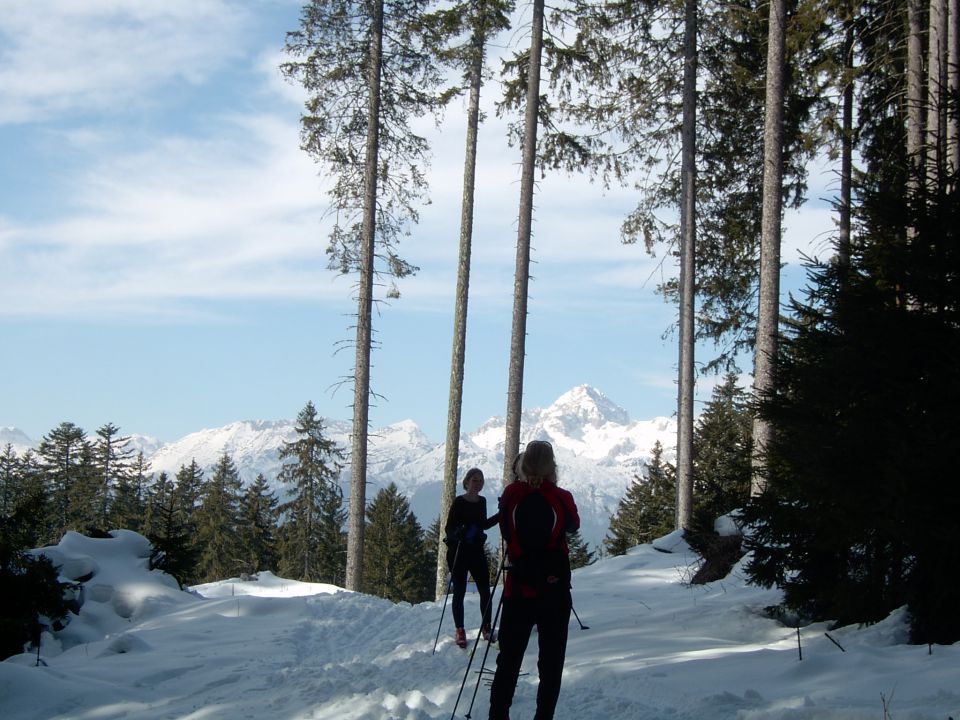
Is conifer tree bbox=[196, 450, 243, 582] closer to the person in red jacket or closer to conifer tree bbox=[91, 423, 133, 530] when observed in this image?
conifer tree bbox=[91, 423, 133, 530]

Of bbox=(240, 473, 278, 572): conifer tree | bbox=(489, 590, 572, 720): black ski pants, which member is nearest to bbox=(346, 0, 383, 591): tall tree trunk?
bbox=(489, 590, 572, 720): black ski pants

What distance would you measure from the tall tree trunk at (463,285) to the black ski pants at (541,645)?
13.0 meters

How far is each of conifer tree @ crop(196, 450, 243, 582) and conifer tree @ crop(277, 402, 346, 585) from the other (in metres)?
5.24

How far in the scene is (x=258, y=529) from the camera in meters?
Answer: 54.2

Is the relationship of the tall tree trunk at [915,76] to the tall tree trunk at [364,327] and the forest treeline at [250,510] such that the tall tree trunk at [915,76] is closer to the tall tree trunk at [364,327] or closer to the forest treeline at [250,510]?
the tall tree trunk at [364,327]

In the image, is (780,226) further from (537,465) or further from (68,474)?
(68,474)

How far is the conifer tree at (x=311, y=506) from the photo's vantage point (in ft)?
142

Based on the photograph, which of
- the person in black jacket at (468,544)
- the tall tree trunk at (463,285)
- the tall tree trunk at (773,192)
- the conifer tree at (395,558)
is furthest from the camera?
the conifer tree at (395,558)

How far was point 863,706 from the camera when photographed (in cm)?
469

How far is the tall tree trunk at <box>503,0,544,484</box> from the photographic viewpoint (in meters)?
17.6

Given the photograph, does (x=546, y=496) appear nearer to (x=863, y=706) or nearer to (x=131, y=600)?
(x=863, y=706)

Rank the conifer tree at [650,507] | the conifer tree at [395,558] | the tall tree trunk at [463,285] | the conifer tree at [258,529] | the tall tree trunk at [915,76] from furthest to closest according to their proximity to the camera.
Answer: the conifer tree at [395,558], the conifer tree at [258,529], the conifer tree at [650,507], the tall tree trunk at [463,285], the tall tree trunk at [915,76]

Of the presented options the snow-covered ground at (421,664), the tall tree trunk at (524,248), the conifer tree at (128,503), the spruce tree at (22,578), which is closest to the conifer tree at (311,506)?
the conifer tree at (128,503)

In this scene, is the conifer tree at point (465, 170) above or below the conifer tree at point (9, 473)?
above
